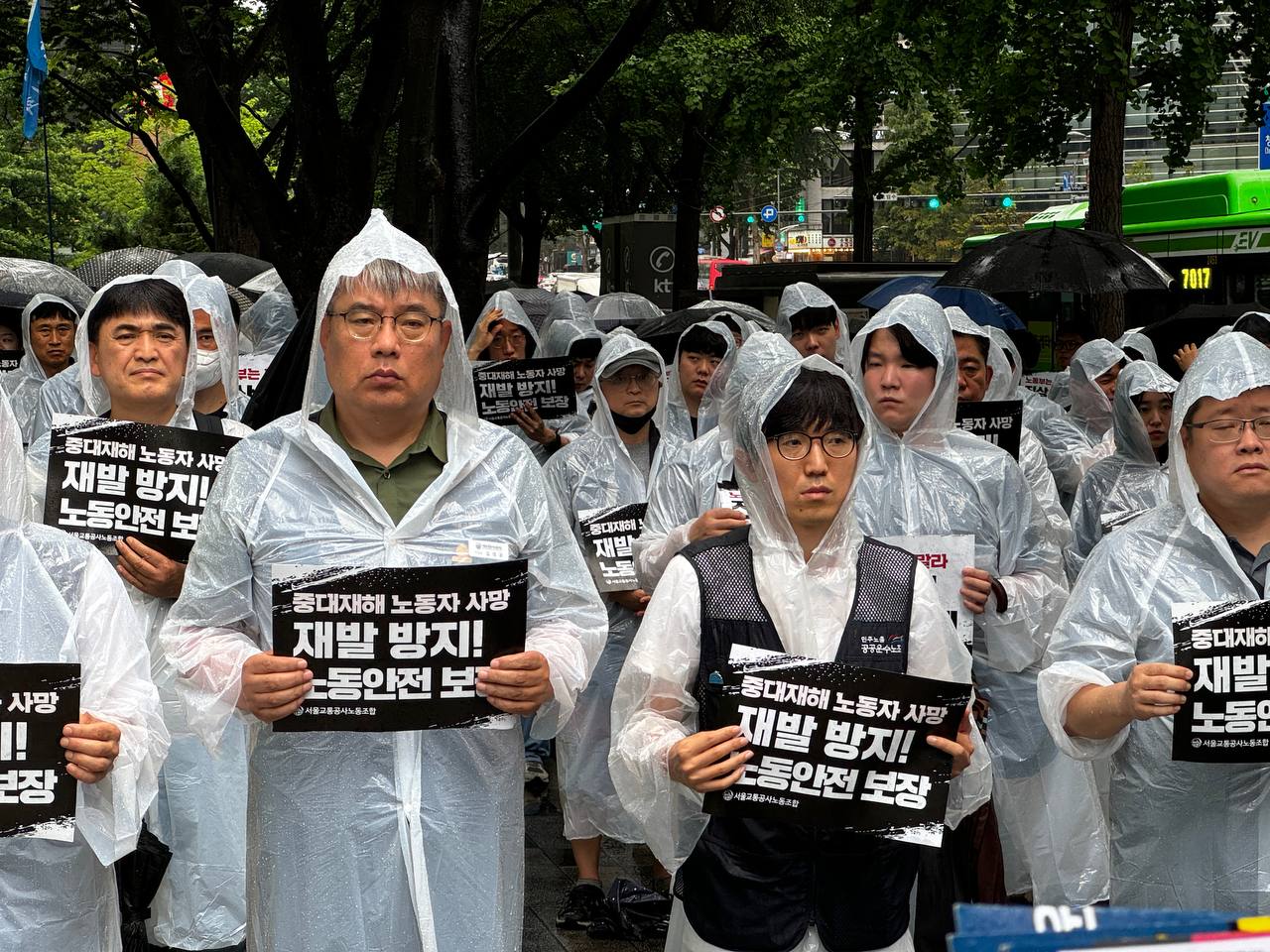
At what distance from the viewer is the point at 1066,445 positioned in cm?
870

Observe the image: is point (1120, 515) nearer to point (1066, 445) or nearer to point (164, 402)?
point (1066, 445)

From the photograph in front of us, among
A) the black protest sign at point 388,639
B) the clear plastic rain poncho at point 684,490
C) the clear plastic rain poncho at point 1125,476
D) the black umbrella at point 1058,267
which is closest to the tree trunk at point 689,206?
the black umbrella at point 1058,267

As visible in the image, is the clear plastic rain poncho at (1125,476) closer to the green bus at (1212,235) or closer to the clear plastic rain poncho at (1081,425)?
the clear plastic rain poncho at (1081,425)

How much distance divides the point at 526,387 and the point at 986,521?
412 cm

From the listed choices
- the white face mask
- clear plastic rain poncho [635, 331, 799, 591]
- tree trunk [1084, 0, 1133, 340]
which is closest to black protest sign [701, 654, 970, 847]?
clear plastic rain poncho [635, 331, 799, 591]

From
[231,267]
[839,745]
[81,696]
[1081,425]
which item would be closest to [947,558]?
[839,745]

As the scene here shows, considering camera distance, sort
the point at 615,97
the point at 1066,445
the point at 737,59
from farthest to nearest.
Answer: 1. the point at 615,97
2. the point at 737,59
3. the point at 1066,445

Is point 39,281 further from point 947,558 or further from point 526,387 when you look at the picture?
point 947,558

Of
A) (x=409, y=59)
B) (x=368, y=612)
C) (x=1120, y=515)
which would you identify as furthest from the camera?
(x=409, y=59)

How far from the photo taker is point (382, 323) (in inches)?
144

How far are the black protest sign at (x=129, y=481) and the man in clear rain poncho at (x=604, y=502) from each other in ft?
6.58

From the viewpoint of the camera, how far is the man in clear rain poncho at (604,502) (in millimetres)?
6562

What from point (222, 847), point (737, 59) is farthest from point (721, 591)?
point (737, 59)

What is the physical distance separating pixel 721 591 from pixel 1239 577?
113 centimetres
